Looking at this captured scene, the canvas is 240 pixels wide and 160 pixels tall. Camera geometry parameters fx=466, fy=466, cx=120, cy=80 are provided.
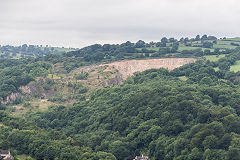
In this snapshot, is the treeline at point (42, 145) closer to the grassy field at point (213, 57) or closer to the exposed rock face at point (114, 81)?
the exposed rock face at point (114, 81)

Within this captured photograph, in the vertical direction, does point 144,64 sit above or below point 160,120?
above

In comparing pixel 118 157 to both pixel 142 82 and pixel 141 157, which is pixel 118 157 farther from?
pixel 142 82

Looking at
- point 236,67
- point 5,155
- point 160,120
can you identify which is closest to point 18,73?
point 236,67

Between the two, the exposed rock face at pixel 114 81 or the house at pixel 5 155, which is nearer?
the house at pixel 5 155

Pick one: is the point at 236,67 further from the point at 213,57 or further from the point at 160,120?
the point at 160,120

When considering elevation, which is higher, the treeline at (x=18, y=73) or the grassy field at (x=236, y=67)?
the grassy field at (x=236, y=67)

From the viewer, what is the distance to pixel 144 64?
155 m

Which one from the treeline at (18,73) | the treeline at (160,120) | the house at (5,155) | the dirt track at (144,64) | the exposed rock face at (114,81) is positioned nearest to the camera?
the house at (5,155)

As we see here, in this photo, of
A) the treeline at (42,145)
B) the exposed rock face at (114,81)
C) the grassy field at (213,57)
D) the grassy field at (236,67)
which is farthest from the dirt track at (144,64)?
the treeline at (42,145)

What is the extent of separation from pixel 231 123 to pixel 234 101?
2026cm

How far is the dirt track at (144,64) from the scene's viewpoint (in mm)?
151625

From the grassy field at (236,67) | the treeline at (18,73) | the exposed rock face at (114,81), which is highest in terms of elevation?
the grassy field at (236,67)

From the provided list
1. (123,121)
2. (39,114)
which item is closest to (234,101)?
(123,121)

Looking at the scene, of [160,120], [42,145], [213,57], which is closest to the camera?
[42,145]
